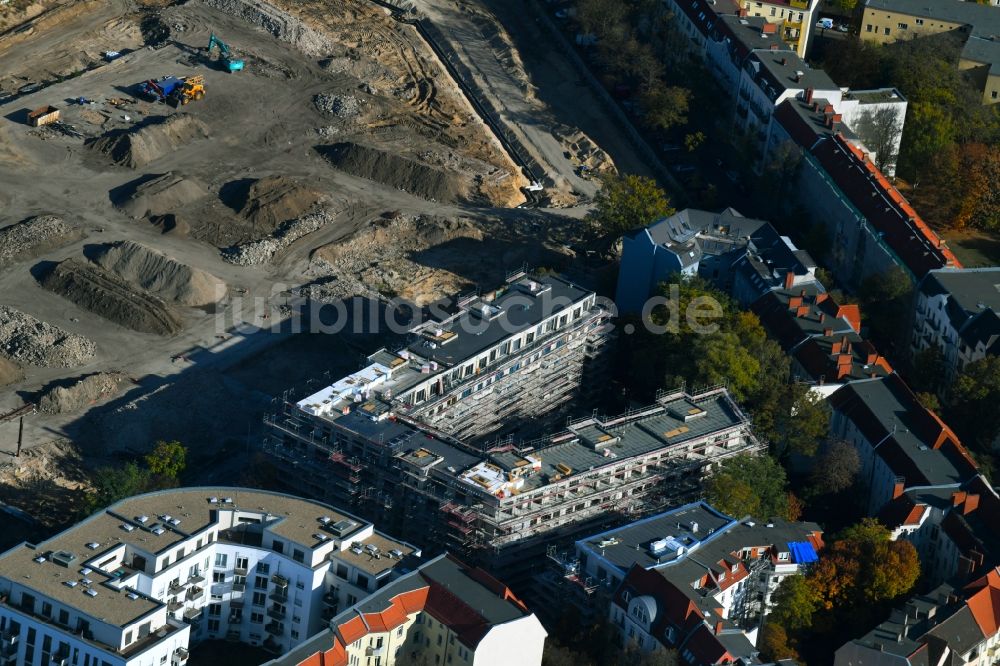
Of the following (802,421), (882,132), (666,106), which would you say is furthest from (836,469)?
(666,106)

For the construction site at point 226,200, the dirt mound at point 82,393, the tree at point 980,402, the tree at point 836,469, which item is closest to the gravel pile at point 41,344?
the construction site at point 226,200

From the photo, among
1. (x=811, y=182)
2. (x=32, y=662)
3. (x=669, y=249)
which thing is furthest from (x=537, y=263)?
(x=32, y=662)

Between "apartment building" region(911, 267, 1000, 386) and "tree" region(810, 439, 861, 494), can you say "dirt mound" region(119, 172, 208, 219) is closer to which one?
"tree" region(810, 439, 861, 494)

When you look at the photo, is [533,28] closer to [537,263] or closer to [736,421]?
[537,263]

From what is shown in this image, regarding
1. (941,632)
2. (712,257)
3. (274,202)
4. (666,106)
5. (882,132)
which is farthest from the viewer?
(666,106)

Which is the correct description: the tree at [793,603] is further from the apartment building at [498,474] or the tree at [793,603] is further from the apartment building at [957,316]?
the apartment building at [957,316]

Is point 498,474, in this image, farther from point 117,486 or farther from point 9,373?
point 9,373
